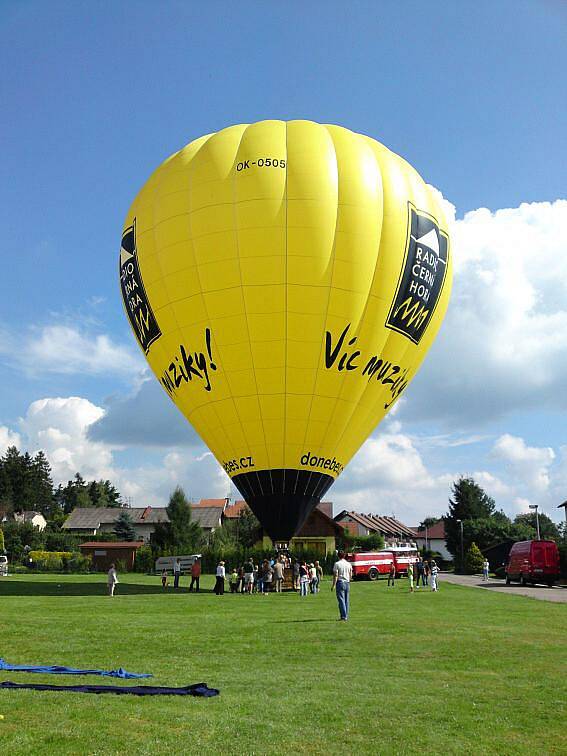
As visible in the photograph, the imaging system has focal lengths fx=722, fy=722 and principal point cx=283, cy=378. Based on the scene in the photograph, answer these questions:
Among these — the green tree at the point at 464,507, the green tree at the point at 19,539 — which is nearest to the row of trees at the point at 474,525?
the green tree at the point at 464,507

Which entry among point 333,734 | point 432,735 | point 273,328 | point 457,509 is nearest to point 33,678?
point 333,734

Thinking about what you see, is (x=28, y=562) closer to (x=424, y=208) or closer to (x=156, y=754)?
(x=424, y=208)

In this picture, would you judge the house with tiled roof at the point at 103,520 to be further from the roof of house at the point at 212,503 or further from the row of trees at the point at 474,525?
the row of trees at the point at 474,525

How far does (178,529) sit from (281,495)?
48478mm

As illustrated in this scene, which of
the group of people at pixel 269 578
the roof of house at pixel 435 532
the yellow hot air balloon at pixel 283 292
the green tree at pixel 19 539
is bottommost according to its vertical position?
the group of people at pixel 269 578

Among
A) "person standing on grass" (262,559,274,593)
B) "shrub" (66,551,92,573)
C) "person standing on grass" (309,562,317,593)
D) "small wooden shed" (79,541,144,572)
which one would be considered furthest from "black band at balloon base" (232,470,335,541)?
"shrub" (66,551,92,573)

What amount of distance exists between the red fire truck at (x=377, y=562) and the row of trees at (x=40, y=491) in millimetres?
96589

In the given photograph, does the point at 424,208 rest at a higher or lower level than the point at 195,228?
higher

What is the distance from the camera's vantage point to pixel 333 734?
695 cm

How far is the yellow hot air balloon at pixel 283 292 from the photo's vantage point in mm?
24562

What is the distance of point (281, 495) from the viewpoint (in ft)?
85.3

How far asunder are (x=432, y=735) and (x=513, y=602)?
2062 cm

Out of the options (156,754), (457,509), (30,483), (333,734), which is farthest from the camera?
(30,483)

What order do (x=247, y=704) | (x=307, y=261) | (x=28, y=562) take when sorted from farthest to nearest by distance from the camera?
(x=28, y=562) → (x=307, y=261) → (x=247, y=704)
